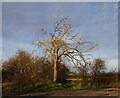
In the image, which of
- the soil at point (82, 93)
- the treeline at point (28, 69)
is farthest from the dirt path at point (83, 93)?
the treeline at point (28, 69)

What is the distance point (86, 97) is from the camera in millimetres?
4051

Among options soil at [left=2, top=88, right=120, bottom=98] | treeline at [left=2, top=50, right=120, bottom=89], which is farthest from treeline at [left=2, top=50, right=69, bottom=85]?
soil at [left=2, top=88, right=120, bottom=98]

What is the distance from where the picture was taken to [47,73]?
4766mm

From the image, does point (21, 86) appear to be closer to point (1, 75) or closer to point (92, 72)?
point (1, 75)

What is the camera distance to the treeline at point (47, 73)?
4.53 meters

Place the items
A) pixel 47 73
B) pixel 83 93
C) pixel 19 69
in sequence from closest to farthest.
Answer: pixel 83 93 → pixel 19 69 → pixel 47 73

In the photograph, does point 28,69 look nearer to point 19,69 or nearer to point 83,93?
point 19,69

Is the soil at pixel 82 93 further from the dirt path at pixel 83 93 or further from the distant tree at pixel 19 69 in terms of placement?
the distant tree at pixel 19 69

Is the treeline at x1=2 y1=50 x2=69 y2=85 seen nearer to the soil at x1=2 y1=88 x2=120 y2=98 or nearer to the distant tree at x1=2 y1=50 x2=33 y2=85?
the distant tree at x1=2 y1=50 x2=33 y2=85

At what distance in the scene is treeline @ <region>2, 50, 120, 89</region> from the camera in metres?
4.53

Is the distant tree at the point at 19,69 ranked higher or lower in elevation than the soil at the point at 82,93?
higher

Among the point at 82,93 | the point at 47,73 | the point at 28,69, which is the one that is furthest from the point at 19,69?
the point at 82,93

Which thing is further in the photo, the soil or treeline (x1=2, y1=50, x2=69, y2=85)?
treeline (x1=2, y1=50, x2=69, y2=85)

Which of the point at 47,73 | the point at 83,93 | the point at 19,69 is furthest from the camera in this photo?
the point at 47,73
